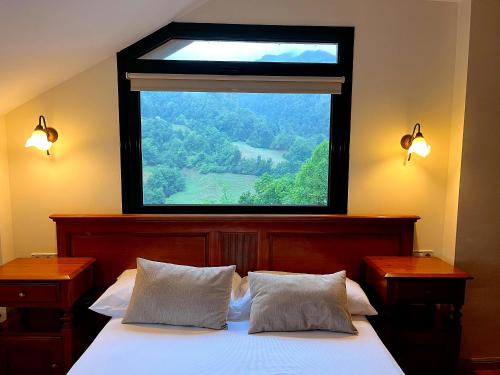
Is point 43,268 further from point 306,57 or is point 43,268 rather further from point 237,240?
point 306,57

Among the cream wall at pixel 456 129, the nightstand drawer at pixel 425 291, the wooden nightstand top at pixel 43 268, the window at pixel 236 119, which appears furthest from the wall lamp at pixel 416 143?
the wooden nightstand top at pixel 43 268

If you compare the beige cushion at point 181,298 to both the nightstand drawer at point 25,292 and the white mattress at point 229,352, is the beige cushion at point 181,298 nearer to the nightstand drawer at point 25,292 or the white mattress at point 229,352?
the white mattress at point 229,352

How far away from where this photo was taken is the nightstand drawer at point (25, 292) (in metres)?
1.82

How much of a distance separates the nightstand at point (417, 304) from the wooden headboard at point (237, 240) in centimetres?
19

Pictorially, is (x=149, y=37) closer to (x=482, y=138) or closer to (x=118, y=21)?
(x=118, y=21)

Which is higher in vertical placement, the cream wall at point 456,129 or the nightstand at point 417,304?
the cream wall at point 456,129

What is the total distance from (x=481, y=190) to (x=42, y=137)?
9.31 ft

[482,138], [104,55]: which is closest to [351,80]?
[482,138]

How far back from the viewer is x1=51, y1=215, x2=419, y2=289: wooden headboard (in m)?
2.20

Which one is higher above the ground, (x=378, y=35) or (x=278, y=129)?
(x=378, y=35)

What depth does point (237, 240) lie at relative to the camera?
7.29 feet

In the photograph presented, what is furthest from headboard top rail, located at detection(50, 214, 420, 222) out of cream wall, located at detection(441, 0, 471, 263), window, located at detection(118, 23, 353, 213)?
cream wall, located at detection(441, 0, 471, 263)

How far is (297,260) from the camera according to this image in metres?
2.24

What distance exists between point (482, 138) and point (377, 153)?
65 centimetres
